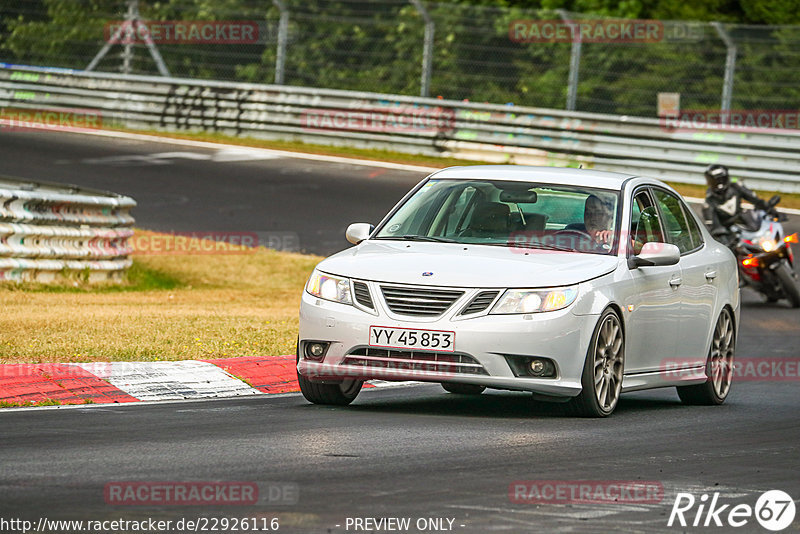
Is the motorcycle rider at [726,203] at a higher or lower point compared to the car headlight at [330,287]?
lower

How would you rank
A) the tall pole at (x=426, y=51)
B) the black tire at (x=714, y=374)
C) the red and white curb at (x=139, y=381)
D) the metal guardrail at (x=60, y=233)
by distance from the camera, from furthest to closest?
the tall pole at (x=426, y=51)
the metal guardrail at (x=60, y=233)
the black tire at (x=714, y=374)
the red and white curb at (x=139, y=381)

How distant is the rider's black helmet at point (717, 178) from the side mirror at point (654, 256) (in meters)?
9.62

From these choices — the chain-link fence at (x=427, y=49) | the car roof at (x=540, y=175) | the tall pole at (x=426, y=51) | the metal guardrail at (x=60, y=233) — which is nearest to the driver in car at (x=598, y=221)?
the car roof at (x=540, y=175)

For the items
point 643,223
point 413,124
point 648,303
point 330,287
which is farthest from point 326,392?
point 413,124

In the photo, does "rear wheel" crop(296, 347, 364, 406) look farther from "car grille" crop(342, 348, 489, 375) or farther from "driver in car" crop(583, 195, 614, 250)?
"driver in car" crop(583, 195, 614, 250)

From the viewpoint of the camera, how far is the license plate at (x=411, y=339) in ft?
29.8

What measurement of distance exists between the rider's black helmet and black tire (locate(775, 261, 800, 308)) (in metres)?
1.24

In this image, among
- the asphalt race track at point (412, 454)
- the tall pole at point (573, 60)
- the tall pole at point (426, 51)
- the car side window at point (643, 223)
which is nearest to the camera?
the asphalt race track at point (412, 454)

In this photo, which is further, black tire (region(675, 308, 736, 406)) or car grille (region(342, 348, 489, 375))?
black tire (region(675, 308, 736, 406))

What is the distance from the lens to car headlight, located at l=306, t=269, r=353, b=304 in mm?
9453

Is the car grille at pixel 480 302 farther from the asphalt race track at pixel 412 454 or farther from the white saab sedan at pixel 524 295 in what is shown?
the asphalt race track at pixel 412 454

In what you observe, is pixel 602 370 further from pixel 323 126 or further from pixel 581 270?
pixel 323 126

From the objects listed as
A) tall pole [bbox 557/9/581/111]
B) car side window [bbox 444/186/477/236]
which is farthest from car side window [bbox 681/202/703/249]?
tall pole [bbox 557/9/581/111]

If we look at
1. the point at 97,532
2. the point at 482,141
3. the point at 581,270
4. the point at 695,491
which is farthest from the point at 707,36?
the point at 97,532
